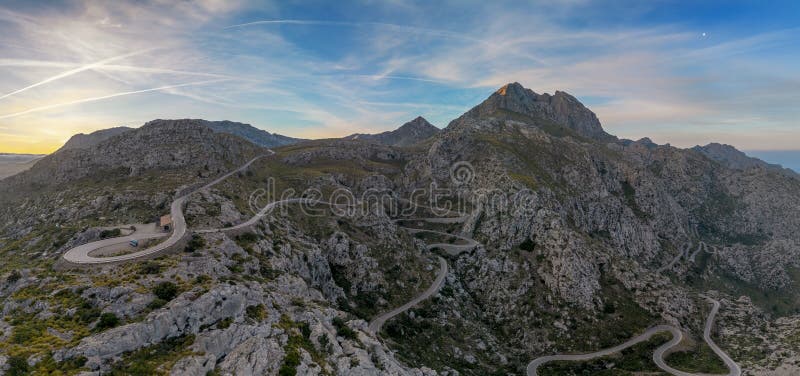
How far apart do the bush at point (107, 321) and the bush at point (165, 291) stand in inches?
224

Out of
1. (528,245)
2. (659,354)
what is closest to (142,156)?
(528,245)

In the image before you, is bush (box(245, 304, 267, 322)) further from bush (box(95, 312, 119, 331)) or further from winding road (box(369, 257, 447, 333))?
winding road (box(369, 257, 447, 333))

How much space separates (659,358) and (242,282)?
4660 inches

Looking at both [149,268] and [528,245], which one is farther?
[528,245]

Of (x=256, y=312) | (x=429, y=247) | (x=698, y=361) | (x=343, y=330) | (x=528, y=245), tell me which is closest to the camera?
(x=256, y=312)

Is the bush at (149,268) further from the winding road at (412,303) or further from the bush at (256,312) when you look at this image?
the winding road at (412,303)

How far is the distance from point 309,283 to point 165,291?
43.6 metres

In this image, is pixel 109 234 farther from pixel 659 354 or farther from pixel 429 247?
pixel 659 354

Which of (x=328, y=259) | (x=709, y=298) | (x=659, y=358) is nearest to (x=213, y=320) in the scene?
(x=328, y=259)

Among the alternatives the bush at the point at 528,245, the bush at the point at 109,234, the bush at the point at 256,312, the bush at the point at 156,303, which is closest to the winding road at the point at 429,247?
the bush at the point at 109,234

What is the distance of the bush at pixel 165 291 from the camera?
48469 millimetres

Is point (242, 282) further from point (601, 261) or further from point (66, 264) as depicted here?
point (601, 261)

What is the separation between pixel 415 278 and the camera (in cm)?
12131

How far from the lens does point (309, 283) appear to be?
9050 cm
